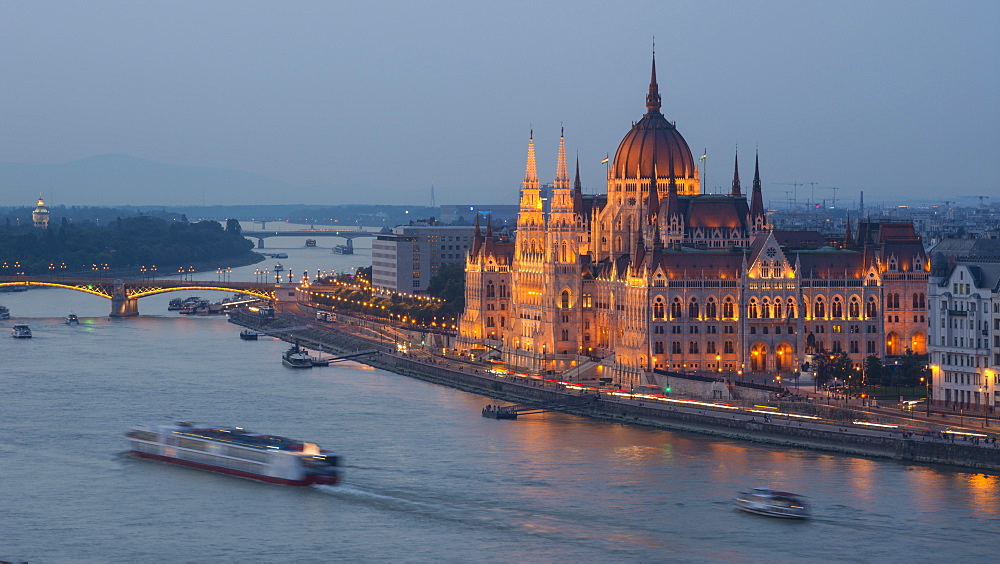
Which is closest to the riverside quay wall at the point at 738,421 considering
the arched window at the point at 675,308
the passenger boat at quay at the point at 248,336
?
the arched window at the point at 675,308

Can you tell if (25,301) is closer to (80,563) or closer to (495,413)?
(495,413)

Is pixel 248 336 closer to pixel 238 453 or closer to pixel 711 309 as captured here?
pixel 711 309

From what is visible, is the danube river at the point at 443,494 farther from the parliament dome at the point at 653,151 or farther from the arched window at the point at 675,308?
the parliament dome at the point at 653,151

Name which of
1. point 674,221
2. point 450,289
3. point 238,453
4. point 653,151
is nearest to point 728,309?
point 674,221

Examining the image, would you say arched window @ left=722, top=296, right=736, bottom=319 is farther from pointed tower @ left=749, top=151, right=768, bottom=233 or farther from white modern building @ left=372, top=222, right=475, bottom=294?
white modern building @ left=372, top=222, right=475, bottom=294

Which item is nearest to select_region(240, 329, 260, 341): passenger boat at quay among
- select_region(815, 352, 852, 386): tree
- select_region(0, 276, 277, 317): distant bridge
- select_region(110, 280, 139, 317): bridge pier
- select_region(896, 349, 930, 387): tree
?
select_region(0, 276, 277, 317): distant bridge

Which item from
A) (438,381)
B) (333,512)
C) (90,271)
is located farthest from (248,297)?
(333,512)
